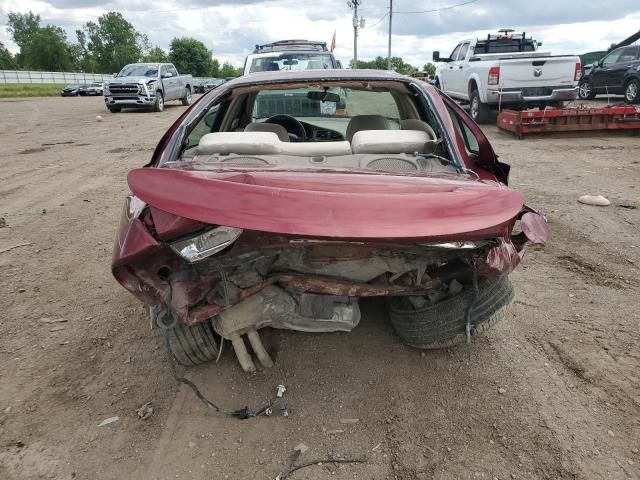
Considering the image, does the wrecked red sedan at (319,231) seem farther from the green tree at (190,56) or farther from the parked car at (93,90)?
the green tree at (190,56)

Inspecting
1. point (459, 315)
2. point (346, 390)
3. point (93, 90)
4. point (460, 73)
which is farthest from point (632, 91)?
point (93, 90)

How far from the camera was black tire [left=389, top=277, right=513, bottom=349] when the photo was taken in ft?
8.71

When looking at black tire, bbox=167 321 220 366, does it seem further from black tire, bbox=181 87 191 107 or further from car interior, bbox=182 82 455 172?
black tire, bbox=181 87 191 107

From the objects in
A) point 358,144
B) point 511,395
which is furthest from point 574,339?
point 358,144

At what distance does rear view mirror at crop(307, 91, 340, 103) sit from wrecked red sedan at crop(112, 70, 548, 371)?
3.23ft

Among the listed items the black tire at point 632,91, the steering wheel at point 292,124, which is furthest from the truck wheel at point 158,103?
the steering wheel at point 292,124

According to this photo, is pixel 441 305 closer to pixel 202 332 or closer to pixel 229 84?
pixel 202 332

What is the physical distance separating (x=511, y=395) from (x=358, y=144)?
1.61m

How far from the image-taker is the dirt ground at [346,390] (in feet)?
7.36

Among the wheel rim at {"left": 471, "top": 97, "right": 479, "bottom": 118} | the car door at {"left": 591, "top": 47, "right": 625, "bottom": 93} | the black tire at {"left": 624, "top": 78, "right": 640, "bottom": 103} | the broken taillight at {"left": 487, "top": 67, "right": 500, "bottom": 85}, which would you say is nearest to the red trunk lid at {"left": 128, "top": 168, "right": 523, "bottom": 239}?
the broken taillight at {"left": 487, "top": 67, "right": 500, "bottom": 85}

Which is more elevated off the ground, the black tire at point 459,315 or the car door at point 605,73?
the car door at point 605,73

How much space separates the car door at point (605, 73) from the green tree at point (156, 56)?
8149 centimetres

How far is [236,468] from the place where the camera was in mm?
2219

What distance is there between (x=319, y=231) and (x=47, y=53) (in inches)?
3999
